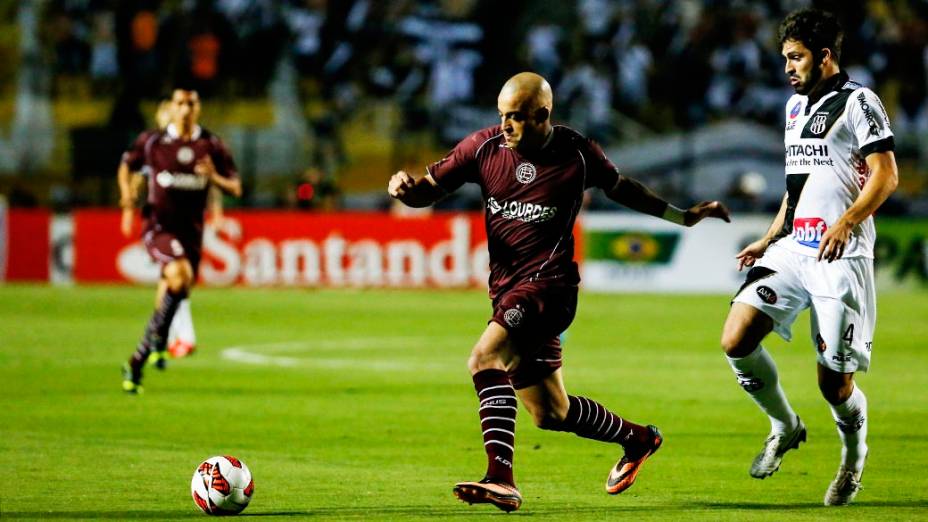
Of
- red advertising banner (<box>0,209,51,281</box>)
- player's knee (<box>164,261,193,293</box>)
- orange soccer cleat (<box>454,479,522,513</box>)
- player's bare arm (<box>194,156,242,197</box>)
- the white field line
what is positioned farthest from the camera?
red advertising banner (<box>0,209,51,281</box>)

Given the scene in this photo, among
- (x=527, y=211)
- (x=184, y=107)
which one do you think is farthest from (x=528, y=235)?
(x=184, y=107)

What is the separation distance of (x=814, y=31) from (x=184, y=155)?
24.9 feet

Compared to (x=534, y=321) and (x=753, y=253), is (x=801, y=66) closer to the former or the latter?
(x=753, y=253)

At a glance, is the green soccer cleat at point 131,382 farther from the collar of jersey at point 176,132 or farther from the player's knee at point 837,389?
the player's knee at point 837,389

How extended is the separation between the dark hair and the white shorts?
3.41 feet

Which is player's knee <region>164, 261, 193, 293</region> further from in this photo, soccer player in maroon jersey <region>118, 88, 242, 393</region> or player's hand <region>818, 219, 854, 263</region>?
player's hand <region>818, 219, 854, 263</region>

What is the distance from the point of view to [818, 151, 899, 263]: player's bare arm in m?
7.22

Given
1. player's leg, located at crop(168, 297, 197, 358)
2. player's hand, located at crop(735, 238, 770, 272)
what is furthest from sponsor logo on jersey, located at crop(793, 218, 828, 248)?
player's leg, located at crop(168, 297, 197, 358)

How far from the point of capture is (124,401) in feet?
39.2

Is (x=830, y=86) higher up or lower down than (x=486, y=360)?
higher up

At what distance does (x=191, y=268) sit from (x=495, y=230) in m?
6.80

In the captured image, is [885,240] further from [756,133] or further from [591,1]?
[591,1]

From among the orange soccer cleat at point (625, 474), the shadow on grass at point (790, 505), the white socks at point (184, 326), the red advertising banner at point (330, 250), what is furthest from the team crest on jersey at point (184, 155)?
the red advertising banner at point (330, 250)

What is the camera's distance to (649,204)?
750 cm
